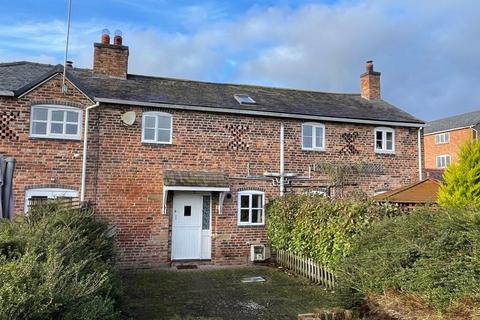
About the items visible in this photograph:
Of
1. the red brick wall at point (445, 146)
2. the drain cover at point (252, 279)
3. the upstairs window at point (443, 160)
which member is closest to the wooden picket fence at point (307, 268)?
the drain cover at point (252, 279)

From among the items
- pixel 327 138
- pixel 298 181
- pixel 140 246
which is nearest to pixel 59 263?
pixel 140 246

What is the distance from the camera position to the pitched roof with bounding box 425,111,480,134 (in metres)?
38.4

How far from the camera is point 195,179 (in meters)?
13.4

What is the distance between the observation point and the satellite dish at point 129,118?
43.0 feet

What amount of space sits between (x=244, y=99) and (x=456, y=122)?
34.3m

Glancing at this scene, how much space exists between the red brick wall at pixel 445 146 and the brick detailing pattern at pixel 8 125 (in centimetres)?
3755

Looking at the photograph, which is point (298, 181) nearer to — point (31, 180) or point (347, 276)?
point (347, 276)

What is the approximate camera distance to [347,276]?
23.3 ft

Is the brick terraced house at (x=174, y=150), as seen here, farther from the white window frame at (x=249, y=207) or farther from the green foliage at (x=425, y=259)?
the green foliage at (x=425, y=259)

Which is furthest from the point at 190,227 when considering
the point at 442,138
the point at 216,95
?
the point at 442,138

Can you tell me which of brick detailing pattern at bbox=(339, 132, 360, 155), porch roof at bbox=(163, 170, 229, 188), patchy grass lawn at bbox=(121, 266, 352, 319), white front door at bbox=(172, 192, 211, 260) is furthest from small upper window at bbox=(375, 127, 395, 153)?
white front door at bbox=(172, 192, 211, 260)

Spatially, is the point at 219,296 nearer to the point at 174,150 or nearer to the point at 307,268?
the point at 307,268

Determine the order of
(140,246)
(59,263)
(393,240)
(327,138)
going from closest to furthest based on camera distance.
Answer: (59,263), (393,240), (140,246), (327,138)

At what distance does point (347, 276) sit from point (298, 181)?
25.9 ft
